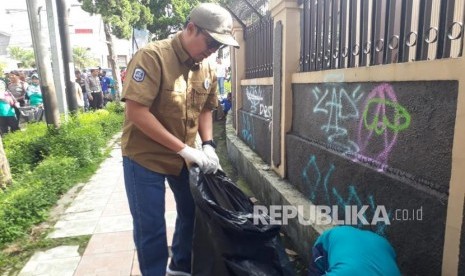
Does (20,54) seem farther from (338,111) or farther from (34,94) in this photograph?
(338,111)

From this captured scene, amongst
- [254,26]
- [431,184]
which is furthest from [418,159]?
[254,26]

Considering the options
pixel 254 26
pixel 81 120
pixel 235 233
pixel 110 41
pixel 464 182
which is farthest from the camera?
pixel 110 41

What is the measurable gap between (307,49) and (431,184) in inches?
80.0

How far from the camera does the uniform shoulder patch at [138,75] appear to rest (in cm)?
204

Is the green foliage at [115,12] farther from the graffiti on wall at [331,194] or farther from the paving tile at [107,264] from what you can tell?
the graffiti on wall at [331,194]

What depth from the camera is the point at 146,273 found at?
2.33 meters

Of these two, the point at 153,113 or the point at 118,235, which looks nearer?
the point at 153,113

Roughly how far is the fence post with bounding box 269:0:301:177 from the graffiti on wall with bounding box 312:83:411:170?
0.60 m

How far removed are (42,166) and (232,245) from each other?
3.87 m

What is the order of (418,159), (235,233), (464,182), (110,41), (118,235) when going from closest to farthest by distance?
(464,182) → (235,233) → (418,159) → (118,235) → (110,41)

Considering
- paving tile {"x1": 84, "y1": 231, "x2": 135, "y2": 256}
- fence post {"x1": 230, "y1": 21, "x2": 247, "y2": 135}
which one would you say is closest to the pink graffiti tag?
paving tile {"x1": 84, "y1": 231, "x2": 135, "y2": 256}

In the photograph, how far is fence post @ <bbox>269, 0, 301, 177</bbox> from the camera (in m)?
3.67

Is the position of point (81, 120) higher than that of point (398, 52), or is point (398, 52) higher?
point (398, 52)

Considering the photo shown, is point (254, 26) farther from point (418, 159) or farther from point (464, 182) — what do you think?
point (464, 182)
